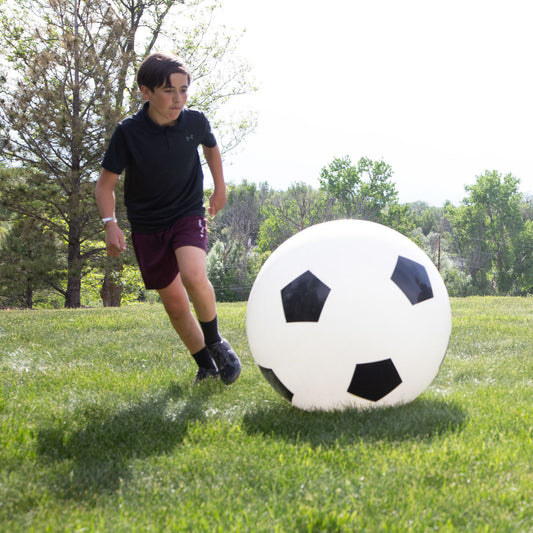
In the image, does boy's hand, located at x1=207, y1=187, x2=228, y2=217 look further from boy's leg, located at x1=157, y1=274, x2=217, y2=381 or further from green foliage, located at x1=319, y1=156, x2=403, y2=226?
green foliage, located at x1=319, y1=156, x2=403, y2=226

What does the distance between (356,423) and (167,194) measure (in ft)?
7.15

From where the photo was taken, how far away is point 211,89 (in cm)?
2530

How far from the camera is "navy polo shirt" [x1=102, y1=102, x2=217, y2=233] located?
4215 mm

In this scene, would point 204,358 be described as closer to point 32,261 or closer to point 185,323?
point 185,323

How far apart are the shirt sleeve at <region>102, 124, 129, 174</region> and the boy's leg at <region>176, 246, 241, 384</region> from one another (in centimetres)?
76

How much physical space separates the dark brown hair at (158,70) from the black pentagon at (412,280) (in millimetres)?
2030

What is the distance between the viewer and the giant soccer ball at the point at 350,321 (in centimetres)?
342

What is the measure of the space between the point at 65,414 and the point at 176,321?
1.15m

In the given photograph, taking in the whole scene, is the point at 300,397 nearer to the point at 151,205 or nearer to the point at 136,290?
the point at 151,205

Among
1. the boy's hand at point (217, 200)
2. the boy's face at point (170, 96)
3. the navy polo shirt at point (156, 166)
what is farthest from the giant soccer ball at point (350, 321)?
the boy's face at point (170, 96)

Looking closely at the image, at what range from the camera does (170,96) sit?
4078mm

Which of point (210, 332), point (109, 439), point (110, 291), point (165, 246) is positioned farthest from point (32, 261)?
point (109, 439)

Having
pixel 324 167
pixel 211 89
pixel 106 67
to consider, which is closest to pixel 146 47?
pixel 211 89

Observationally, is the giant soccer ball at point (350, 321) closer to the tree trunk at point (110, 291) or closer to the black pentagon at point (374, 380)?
the black pentagon at point (374, 380)
